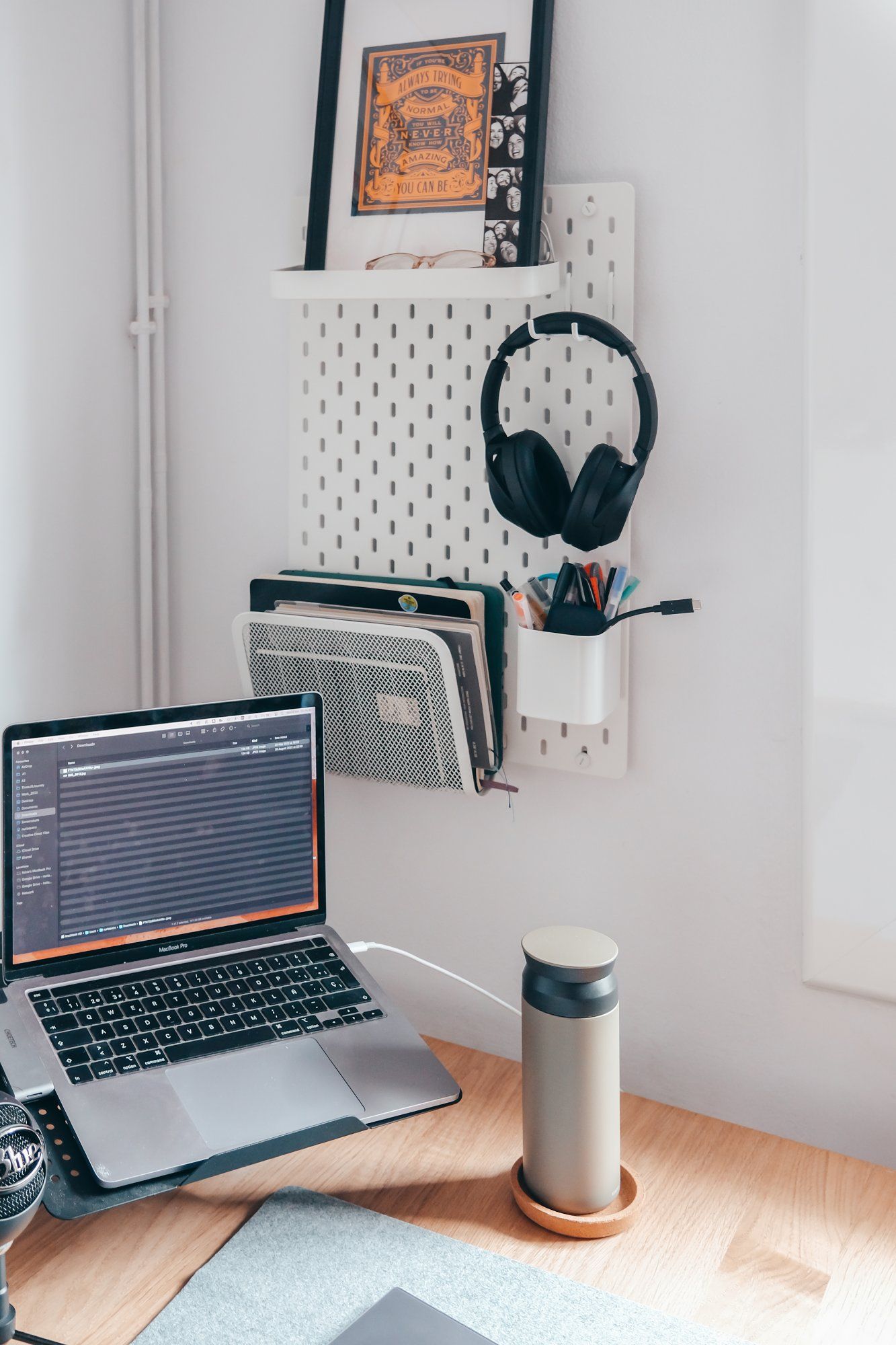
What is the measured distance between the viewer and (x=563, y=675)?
0.95m

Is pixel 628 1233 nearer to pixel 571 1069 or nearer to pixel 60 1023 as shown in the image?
pixel 571 1069

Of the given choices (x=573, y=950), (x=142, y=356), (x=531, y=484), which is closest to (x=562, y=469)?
(x=531, y=484)

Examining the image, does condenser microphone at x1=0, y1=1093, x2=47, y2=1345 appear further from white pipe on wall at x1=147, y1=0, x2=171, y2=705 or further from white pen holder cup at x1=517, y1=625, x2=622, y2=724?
white pipe on wall at x1=147, y1=0, x2=171, y2=705

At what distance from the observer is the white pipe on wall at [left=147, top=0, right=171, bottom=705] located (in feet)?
3.88

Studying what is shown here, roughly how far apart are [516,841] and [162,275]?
0.69 m

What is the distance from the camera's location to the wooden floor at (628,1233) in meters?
0.81

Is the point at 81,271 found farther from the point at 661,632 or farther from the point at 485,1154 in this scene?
the point at 485,1154

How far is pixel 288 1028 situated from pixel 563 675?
0.37 meters

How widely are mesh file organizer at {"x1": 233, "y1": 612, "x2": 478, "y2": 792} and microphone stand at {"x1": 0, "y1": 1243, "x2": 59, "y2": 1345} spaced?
521 mm

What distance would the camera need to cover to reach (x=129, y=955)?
995 mm

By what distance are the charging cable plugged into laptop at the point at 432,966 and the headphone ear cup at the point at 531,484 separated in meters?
0.42

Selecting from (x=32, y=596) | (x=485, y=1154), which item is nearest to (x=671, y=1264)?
(x=485, y=1154)

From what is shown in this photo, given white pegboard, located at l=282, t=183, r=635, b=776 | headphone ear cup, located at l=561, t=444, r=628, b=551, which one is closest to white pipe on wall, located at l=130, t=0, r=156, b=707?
white pegboard, located at l=282, t=183, r=635, b=776

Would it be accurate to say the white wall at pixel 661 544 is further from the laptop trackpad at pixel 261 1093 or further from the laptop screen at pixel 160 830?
the laptop trackpad at pixel 261 1093
